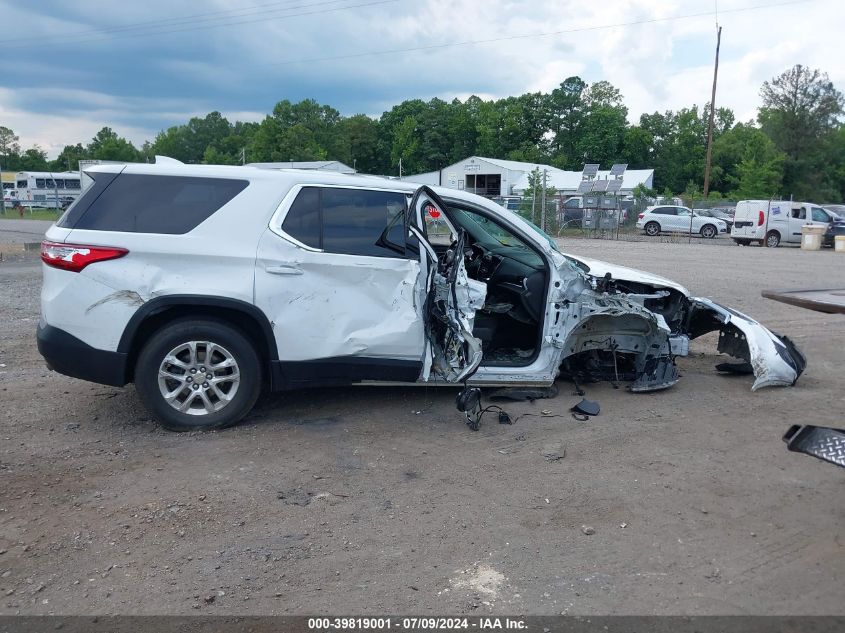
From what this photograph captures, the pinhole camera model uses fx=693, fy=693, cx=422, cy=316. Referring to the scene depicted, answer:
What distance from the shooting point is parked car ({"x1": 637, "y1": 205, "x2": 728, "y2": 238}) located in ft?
107

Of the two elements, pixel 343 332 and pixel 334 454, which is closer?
pixel 334 454

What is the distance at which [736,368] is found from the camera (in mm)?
6777

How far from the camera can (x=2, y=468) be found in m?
4.40

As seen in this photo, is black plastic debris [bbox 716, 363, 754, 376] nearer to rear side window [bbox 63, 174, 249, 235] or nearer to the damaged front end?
the damaged front end

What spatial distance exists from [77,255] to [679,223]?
31.7 metres

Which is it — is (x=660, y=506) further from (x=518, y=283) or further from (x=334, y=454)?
(x=518, y=283)

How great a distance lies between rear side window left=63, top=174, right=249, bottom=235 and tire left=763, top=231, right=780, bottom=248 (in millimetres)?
26748

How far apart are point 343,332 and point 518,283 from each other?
5.72 feet

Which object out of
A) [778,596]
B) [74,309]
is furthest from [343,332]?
[778,596]

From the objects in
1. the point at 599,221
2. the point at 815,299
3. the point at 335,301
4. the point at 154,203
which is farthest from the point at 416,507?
the point at 599,221

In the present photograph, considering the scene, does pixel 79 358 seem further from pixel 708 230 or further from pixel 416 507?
pixel 708 230

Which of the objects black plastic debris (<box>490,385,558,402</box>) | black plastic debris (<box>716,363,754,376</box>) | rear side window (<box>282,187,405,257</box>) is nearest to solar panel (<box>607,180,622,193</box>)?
black plastic debris (<box>716,363,754,376</box>)

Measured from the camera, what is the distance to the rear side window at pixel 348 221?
16.8 ft

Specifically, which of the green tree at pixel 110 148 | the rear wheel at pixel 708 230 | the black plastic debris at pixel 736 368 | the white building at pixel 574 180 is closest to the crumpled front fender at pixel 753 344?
the black plastic debris at pixel 736 368
